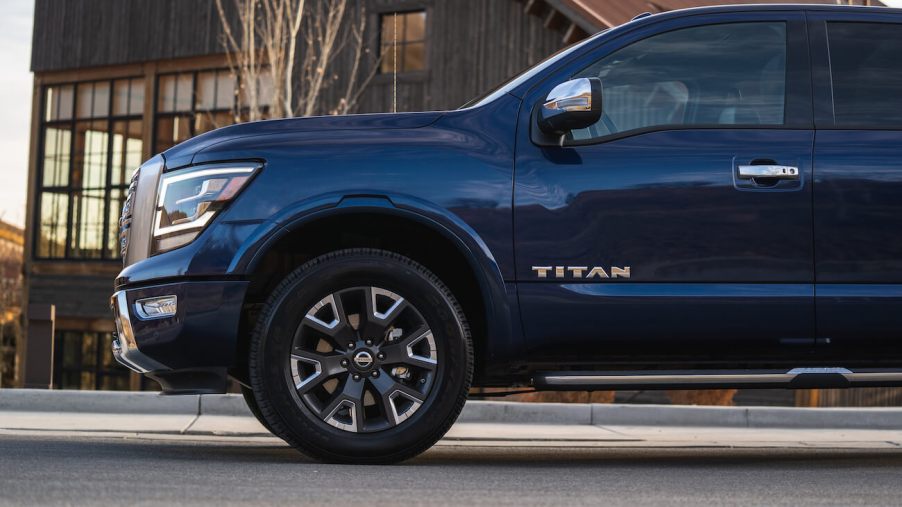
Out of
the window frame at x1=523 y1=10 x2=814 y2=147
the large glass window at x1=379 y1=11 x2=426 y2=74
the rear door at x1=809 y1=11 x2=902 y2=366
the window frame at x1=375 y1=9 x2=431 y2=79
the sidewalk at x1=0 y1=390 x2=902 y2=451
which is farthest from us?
the large glass window at x1=379 y1=11 x2=426 y2=74

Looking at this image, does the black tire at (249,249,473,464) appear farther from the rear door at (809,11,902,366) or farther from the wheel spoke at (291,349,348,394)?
the rear door at (809,11,902,366)

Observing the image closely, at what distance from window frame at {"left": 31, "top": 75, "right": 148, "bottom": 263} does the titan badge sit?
23716mm

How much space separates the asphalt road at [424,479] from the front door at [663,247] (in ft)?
1.74

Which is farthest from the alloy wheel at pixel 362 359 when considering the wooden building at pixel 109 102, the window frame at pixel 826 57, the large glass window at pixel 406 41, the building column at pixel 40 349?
the large glass window at pixel 406 41

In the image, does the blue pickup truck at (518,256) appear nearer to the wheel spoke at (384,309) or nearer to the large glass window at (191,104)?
the wheel spoke at (384,309)

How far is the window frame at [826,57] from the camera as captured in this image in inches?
216

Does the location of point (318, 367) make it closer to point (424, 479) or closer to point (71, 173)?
point (424, 479)

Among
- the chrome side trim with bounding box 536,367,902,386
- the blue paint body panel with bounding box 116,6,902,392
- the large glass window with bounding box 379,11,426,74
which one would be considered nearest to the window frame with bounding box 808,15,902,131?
the blue paint body panel with bounding box 116,6,902,392

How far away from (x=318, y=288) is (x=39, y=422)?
433 cm

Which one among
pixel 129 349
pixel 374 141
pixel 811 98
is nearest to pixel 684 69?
pixel 811 98

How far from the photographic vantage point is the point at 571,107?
5156 mm

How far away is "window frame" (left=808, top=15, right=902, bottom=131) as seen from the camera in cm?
550

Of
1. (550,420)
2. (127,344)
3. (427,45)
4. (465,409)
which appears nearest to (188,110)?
(427,45)

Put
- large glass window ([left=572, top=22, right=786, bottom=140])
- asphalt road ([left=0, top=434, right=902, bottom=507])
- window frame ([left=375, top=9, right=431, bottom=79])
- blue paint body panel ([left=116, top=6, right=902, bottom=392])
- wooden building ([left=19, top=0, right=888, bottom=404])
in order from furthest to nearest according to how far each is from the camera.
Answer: wooden building ([left=19, top=0, right=888, bottom=404]), window frame ([left=375, top=9, right=431, bottom=79]), large glass window ([left=572, top=22, right=786, bottom=140]), blue paint body panel ([left=116, top=6, right=902, bottom=392]), asphalt road ([left=0, top=434, right=902, bottom=507])
